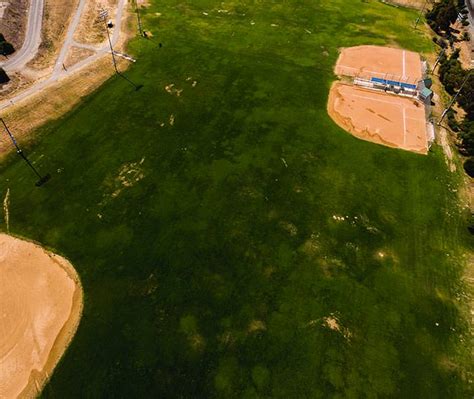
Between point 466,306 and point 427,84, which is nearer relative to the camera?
point 466,306

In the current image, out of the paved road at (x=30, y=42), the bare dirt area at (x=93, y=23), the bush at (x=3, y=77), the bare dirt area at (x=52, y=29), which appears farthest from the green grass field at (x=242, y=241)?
the paved road at (x=30, y=42)

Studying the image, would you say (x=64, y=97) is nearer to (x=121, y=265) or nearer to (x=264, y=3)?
(x=121, y=265)

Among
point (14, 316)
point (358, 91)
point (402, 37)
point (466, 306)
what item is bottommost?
A: point (14, 316)

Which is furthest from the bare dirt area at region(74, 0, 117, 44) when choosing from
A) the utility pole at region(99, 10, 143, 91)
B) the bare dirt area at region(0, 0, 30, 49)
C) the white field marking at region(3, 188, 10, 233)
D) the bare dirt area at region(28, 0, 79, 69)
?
the white field marking at region(3, 188, 10, 233)

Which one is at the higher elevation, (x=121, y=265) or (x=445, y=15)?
(x=445, y=15)

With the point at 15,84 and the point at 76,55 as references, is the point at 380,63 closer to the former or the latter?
the point at 76,55

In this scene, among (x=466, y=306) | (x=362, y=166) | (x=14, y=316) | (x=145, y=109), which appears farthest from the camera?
(x=145, y=109)

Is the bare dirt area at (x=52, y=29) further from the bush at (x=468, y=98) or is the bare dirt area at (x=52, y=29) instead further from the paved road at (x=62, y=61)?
the bush at (x=468, y=98)

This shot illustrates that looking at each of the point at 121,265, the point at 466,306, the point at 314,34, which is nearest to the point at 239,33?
the point at 314,34
